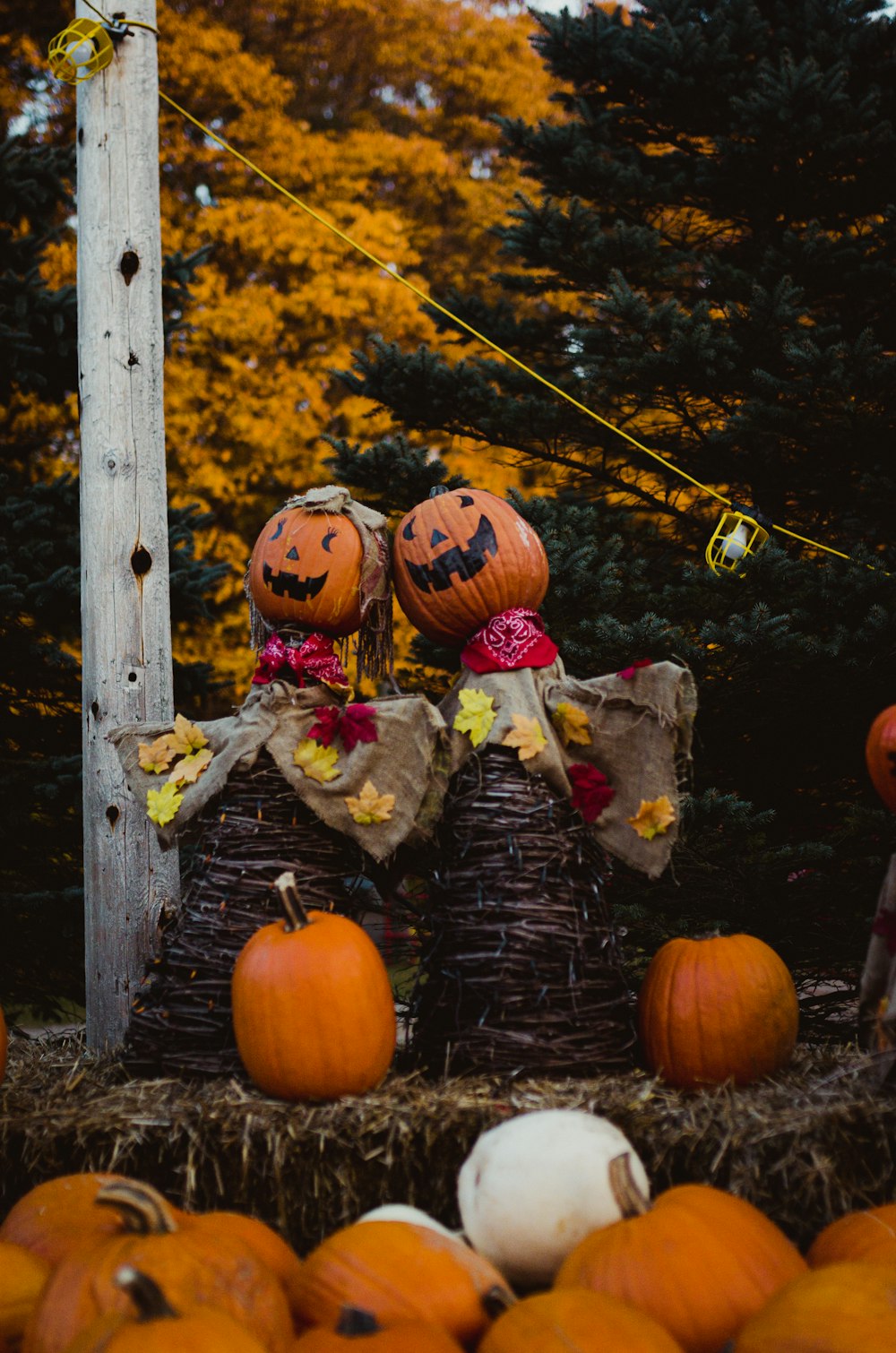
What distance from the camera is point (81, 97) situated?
139 inches

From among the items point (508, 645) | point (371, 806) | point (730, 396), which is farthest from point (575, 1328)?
point (730, 396)

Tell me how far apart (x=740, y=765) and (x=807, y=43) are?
120 inches

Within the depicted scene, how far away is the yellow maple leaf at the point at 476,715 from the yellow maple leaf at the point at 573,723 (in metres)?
0.16

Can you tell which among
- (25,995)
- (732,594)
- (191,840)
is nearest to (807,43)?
(732,594)

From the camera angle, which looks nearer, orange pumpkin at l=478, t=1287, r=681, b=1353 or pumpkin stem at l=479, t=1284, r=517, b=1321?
orange pumpkin at l=478, t=1287, r=681, b=1353

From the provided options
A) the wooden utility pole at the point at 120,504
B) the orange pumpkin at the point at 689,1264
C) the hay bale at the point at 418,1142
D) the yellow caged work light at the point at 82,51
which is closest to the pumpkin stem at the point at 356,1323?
the orange pumpkin at the point at 689,1264

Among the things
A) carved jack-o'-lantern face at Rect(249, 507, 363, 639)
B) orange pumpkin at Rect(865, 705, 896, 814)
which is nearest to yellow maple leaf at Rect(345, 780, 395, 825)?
carved jack-o'-lantern face at Rect(249, 507, 363, 639)

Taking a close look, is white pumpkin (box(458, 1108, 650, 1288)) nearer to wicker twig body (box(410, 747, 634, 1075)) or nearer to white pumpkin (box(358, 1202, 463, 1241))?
white pumpkin (box(358, 1202, 463, 1241))

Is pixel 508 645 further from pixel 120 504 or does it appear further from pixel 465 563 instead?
pixel 120 504

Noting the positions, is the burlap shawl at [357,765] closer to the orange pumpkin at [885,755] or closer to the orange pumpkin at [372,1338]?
the orange pumpkin at [885,755]

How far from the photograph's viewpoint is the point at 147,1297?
1.29 meters

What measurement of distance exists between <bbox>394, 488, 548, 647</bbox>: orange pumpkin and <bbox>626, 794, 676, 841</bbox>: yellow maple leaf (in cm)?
60

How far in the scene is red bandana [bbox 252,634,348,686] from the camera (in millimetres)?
2854

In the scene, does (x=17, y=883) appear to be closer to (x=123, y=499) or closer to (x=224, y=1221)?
(x=123, y=499)
